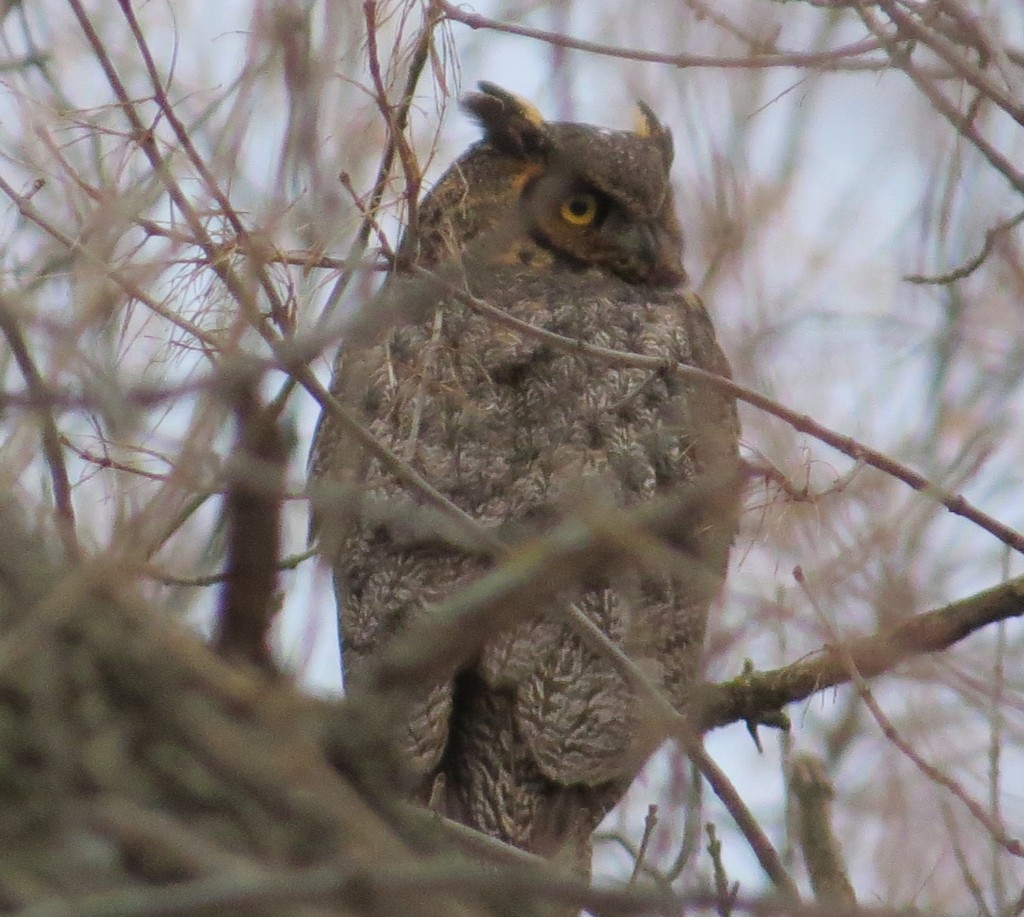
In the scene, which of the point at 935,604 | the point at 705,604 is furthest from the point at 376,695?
the point at 705,604

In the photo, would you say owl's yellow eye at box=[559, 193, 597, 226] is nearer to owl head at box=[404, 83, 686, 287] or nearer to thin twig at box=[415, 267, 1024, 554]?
→ owl head at box=[404, 83, 686, 287]

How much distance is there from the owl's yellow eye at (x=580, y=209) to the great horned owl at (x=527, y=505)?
335 mm

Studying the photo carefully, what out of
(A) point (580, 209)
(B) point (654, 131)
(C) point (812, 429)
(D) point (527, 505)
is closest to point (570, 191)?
(A) point (580, 209)

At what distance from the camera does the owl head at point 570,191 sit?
13.3 ft

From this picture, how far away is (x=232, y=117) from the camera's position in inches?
71.5

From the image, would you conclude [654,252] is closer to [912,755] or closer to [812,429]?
[812,429]

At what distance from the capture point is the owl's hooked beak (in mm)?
4086

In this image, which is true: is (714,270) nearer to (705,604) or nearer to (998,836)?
(705,604)

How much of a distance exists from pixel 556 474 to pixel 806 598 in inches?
44.6

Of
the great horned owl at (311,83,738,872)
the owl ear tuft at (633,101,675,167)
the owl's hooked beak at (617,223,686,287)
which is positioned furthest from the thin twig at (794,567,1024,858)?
the owl ear tuft at (633,101,675,167)

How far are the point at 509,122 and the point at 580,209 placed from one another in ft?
0.94

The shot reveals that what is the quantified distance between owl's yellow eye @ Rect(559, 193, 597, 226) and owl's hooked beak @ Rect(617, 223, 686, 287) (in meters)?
0.10

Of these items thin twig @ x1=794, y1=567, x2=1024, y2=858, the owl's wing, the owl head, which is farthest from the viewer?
the owl head

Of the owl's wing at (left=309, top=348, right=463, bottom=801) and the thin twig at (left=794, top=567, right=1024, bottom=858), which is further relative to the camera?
the owl's wing at (left=309, top=348, right=463, bottom=801)
